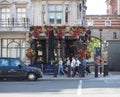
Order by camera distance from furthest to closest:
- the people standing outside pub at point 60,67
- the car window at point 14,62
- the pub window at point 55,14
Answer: the pub window at point 55,14
the people standing outside pub at point 60,67
the car window at point 14,62

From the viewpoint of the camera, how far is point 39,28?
45.1 meters

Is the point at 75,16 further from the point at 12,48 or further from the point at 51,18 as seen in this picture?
the point at 12,48

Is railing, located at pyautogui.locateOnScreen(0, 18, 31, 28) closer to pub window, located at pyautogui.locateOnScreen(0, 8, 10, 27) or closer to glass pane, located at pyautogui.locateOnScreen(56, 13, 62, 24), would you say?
pub window, located at pyautogui.locateOnScreen(0, 8, 10, 27)

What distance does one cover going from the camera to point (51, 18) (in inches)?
1829

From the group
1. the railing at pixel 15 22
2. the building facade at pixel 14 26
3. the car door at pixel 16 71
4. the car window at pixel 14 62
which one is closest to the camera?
the car door at pixel 16 71

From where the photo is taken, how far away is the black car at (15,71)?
3562 cm

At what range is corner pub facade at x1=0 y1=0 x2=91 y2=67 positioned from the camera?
148 feet

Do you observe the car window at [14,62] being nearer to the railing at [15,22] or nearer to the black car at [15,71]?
the black car at [15,71]

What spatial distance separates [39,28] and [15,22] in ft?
7.53

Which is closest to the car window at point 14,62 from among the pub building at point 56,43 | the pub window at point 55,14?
the pub building at point 56,43

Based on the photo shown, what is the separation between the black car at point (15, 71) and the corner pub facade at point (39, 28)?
29.0ft

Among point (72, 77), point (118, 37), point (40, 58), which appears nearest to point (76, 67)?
point (72, 77)

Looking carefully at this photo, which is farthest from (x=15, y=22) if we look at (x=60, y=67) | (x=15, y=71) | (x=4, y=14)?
(x=15, y=71)

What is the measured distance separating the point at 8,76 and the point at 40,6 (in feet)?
39.6
